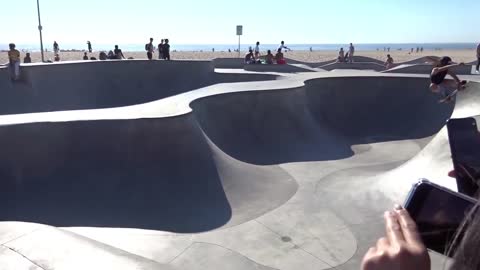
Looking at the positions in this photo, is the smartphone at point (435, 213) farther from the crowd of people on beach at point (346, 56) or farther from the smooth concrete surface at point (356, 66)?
the crowd of people on beach at point (346, 56)

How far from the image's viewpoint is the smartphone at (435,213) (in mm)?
1361

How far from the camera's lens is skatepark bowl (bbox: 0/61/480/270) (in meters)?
5.42

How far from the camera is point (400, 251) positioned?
1.12 metres

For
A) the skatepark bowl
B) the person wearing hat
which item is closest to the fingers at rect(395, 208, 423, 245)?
the skatepark bowl

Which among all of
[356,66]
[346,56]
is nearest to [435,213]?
[356,66]

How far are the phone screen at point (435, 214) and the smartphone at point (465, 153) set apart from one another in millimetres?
342

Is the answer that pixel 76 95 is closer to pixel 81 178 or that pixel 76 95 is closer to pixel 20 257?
pixel 81 178

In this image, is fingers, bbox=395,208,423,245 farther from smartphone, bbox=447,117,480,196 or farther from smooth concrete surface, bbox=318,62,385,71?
smooth concrete surface, bbox=318,62,385,71

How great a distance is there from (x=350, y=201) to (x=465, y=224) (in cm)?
654

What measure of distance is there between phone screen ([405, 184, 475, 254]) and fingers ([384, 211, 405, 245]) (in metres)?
0.17

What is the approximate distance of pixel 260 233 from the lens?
20.5 ft

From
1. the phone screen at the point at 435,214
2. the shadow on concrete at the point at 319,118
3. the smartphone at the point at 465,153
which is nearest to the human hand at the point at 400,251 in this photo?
the phone screen at the point at 435,214

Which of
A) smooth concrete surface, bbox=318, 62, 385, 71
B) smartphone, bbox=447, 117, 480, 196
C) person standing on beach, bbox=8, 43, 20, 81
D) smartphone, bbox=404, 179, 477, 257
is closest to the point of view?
smartphone, bbox=404, 179, 477, 257

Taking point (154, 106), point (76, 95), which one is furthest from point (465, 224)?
point (76, 95)
